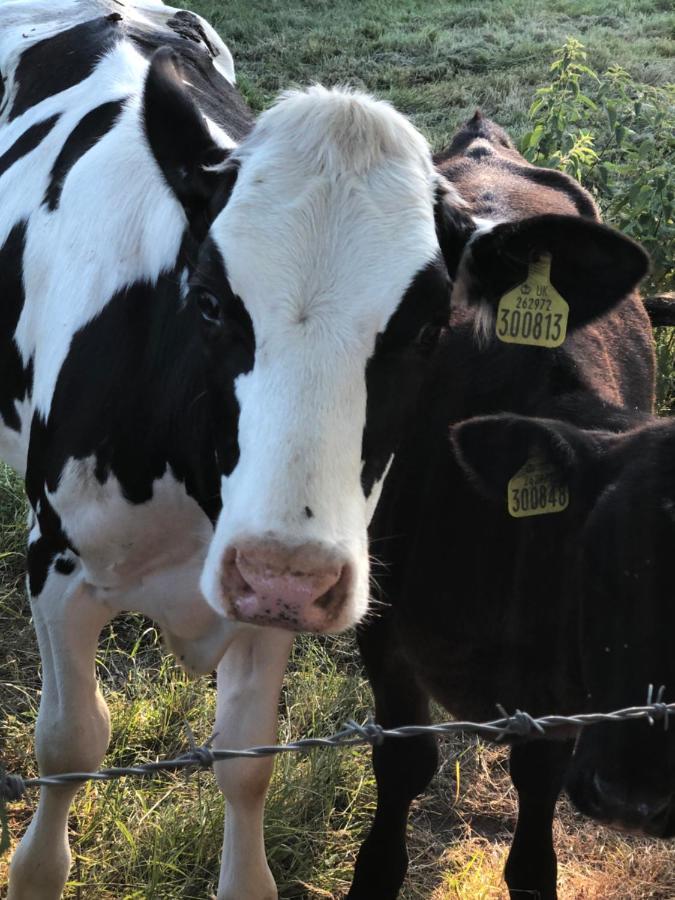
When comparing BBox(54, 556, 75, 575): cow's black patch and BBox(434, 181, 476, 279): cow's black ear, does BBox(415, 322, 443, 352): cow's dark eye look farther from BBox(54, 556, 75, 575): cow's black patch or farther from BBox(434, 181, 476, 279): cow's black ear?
BBox(54, 556, 75, 575): cow's black patch

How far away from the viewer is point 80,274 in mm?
3066

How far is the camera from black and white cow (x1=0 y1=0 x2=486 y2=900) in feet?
7.07

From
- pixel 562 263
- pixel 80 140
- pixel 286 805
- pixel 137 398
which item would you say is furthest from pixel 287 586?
pixel 80 140

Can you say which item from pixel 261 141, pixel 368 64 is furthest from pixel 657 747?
pixel 368 64

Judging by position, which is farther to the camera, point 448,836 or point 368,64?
point 368,64

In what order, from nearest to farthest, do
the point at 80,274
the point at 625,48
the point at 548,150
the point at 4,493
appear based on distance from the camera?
the point at 80,274
the point at 4,493
the point at 548,150
the point at 625,48

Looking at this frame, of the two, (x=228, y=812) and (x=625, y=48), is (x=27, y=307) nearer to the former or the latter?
(x=228, y=812)

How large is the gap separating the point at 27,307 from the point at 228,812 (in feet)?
4.98

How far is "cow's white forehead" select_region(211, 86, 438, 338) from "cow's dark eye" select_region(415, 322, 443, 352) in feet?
0.44

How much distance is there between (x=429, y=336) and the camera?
8.06 feet

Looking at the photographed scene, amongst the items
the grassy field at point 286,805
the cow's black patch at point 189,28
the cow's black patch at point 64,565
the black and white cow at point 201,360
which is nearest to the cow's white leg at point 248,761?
the black and white cow at point 201,360

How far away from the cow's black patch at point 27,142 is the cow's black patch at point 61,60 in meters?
0.18

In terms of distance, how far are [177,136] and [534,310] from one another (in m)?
0.91

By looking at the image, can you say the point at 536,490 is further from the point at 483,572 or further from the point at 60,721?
the point at 60,721
